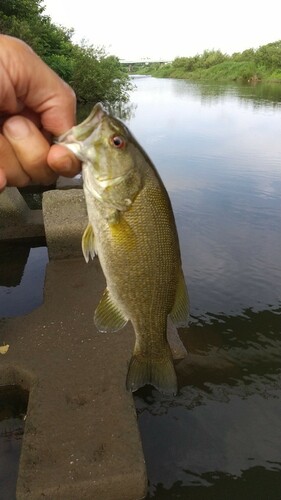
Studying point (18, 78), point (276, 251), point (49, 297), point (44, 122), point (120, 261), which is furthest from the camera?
point (276, 251)

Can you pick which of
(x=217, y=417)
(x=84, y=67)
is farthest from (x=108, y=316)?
(x=84, y=67)

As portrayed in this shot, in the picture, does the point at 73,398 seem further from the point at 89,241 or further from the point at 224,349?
the point at 224,349

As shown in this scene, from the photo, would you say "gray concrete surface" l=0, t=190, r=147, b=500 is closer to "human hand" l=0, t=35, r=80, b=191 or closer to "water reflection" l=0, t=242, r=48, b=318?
"water reflection" l=0, t=242, r=48, b=318

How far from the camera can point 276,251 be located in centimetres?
791

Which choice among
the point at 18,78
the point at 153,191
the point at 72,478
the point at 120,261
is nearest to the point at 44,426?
the point at 72,478

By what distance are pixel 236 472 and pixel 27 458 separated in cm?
206

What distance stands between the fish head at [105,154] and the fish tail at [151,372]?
105 centimetres

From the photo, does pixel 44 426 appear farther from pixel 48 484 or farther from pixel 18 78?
pixel 18 78

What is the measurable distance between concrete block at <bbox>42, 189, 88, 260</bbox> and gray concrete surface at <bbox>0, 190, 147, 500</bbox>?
1.82 feet

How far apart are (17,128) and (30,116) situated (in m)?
0.14

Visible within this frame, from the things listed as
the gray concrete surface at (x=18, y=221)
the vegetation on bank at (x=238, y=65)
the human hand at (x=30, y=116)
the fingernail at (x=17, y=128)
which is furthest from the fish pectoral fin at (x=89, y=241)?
the vegetation on bank at (x=238, y=65)

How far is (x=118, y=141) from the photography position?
201cm

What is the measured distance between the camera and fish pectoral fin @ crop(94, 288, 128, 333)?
2334 millimetres

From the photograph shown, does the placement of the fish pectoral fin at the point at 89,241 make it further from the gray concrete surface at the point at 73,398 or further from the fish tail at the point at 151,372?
the gray concrete surface at the point at 73,398
